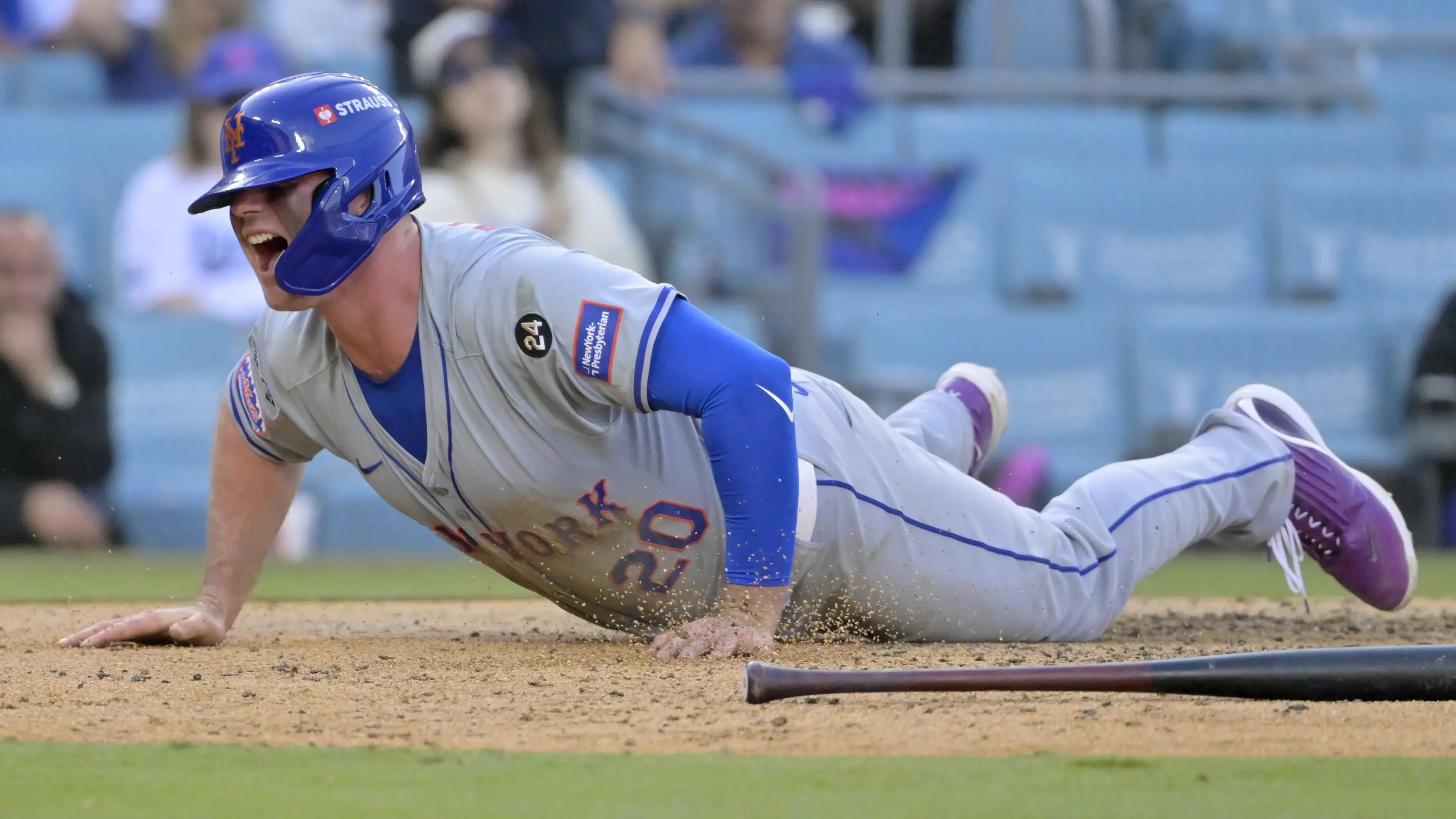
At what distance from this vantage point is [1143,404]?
8.31 metres

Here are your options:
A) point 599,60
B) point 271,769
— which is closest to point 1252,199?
point 599,60

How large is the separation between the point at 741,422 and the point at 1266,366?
5849 mm

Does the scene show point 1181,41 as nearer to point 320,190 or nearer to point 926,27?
point 926,27

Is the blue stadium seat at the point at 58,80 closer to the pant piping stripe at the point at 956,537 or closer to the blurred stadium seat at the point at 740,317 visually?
the blurred stadium seat at the point at 740,317

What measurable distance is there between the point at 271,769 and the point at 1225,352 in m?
6.75

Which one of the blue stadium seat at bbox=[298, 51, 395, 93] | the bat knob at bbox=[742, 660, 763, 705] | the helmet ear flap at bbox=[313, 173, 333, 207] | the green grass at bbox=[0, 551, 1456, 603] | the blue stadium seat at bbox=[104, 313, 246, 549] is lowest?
the green grass at bbox=[0, 551, 1456, 603]

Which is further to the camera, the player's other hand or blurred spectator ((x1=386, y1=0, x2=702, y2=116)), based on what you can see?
blurred spectator ((x1=386, y1=0, x2=702, y2=116))

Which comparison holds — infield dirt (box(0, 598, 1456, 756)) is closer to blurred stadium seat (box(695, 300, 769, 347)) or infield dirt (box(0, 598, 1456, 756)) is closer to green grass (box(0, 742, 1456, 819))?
green grass (box(0, 742, 1456, 819))

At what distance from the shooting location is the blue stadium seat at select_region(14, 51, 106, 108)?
8.50 meters

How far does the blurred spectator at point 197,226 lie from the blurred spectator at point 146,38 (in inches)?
23.1

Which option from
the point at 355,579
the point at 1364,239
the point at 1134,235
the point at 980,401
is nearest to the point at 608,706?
the point at 980,401

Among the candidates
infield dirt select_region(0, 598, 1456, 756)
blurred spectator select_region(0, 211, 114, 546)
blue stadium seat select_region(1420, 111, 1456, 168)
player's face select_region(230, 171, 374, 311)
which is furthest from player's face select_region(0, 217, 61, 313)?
blue stadium seat select_region(1420, 111, 1456, 168)

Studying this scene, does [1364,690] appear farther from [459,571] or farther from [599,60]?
[599,60]

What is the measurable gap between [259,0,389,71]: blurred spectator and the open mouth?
18.8 ft
